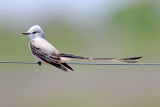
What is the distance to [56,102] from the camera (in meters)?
14.2

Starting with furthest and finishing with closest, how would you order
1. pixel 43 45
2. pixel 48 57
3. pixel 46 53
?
pixel 43 45
pixel 46 53
pixel 48 57

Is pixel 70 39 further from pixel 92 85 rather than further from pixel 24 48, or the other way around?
pixel 92 85

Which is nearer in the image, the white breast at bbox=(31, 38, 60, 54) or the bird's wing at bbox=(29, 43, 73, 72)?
the bird's wing at bbox=(29, 43, 73, 72)

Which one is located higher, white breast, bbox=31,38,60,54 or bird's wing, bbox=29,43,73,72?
white breast, bbox=31,38,60,54

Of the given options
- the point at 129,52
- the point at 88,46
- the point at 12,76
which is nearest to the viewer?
the point at 12,76

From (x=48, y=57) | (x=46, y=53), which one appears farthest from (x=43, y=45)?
(x=48, y=57)

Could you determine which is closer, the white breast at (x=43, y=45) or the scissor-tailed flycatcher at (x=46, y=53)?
the scissor-tailed flycatcher at (x=46, y=53)

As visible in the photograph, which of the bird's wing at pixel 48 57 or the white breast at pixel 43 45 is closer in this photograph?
the bird's wing at pixel 48 57

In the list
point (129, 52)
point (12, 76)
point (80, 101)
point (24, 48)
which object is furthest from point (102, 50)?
point (80, 101)

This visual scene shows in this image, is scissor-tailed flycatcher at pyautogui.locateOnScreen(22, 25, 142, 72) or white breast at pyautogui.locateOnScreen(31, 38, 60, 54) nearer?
scissor-tailed flycatcher at pyautogui.locateOnScreen(22, 25, 142, 72)

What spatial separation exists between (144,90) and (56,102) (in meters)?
2.40

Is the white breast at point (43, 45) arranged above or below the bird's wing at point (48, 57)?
above

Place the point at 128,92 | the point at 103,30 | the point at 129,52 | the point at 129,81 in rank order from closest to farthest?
the point at 128,92 < the point at 129,81 < the point at 129,52 < the point at 103,30

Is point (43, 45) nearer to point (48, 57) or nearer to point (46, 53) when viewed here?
point (46, 53)
